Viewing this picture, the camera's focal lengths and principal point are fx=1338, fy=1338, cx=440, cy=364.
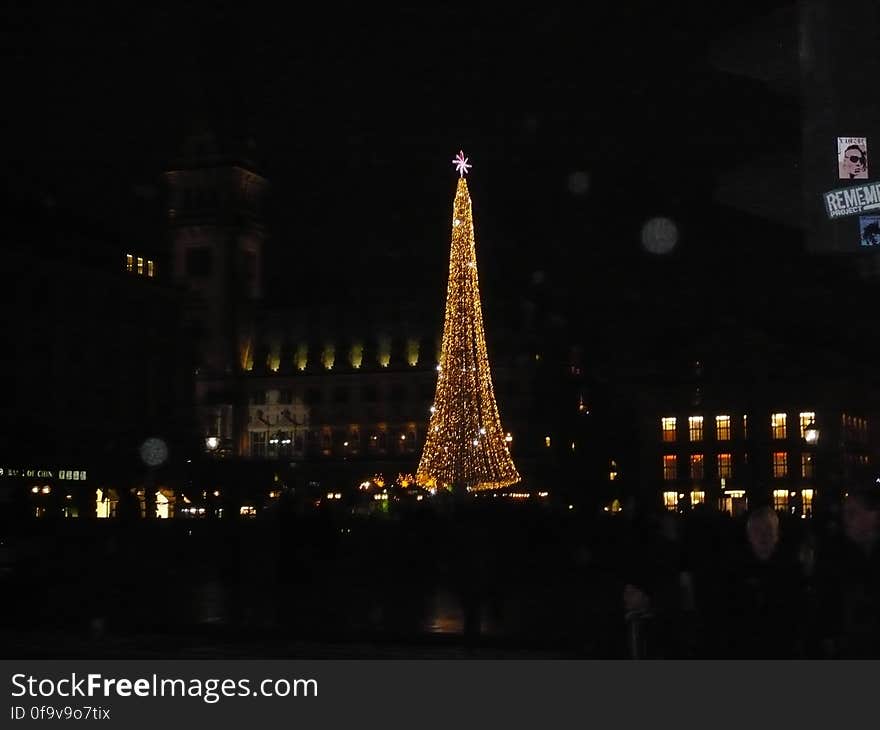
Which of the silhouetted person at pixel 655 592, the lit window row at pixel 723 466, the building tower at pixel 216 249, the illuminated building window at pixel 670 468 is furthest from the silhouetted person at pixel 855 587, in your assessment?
the building tower at pixel 216 249

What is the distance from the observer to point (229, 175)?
412 feet

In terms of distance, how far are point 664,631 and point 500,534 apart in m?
7.89

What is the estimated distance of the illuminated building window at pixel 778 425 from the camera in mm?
109500

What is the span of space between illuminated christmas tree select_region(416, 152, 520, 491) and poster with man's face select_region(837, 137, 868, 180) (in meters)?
30.1

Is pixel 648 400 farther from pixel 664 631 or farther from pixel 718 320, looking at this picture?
pixel 664 631

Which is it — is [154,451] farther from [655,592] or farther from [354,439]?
[655,592]

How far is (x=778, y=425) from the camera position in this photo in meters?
110

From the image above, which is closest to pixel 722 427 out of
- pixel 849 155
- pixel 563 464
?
pixel 563 464

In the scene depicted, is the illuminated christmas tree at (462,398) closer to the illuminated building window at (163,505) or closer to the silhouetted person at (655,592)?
the illuminated building window at (163,505)

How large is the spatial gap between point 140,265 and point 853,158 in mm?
62404

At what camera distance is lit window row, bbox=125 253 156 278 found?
78.8 metres

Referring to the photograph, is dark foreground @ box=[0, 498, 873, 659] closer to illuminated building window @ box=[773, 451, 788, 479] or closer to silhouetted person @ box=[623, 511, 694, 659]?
silhouetted person @ box=[623, 511, 694, 659]

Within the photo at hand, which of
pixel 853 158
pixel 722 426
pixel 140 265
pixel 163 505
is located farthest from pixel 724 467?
pixel 853 158

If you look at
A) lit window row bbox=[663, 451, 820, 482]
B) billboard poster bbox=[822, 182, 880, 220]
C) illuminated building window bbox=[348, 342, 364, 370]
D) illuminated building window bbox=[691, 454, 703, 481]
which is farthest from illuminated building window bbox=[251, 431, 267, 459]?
billboard poster bbox=[822, 182, 880, 220]
